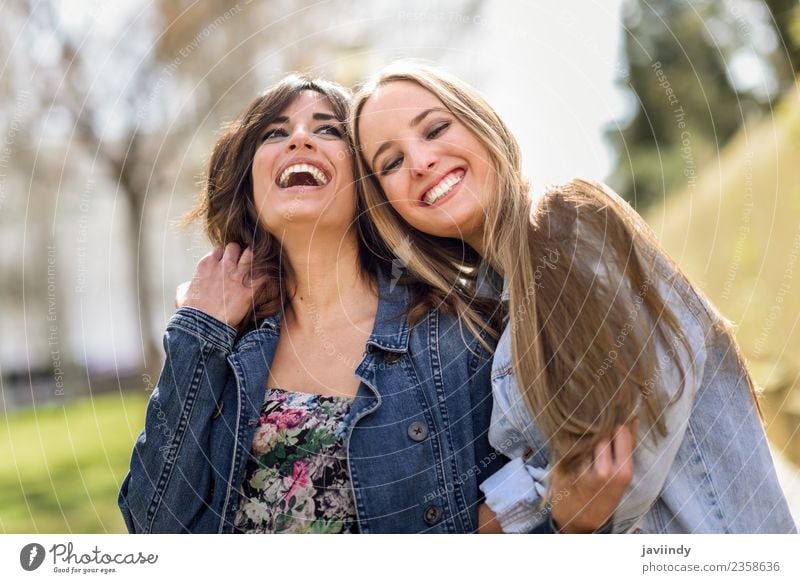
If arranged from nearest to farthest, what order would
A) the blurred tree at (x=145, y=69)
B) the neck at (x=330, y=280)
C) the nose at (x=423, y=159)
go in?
the nose at (x=423, y=159)
the neck at (x=330, y=280)
the blurred tree at (x=145, y=69)

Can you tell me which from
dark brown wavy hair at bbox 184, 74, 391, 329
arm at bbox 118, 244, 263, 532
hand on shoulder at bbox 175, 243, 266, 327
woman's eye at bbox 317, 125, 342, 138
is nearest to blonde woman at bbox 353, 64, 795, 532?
woman's eye at bbox 317, 125, 342, 138

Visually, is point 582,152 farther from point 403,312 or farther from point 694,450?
point 694,450

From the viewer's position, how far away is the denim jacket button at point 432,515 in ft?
6.52

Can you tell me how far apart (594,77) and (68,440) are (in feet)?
14.9

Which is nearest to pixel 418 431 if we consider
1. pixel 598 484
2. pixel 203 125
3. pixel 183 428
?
pixel 598 484

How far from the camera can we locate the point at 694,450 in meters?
1.89

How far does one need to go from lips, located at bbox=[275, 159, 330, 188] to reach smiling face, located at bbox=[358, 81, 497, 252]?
0.14 m

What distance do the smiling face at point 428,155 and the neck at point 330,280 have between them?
0.83ft

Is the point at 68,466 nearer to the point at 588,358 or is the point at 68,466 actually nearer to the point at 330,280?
the point at 330,280

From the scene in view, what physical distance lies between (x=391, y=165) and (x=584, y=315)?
1.92ft

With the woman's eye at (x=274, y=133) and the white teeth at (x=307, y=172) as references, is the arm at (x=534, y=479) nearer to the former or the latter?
the white teeth at (x=307, y=172)

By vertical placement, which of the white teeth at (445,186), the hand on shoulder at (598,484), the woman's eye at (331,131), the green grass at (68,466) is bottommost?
→ the hand on shoulder at (598,484)
